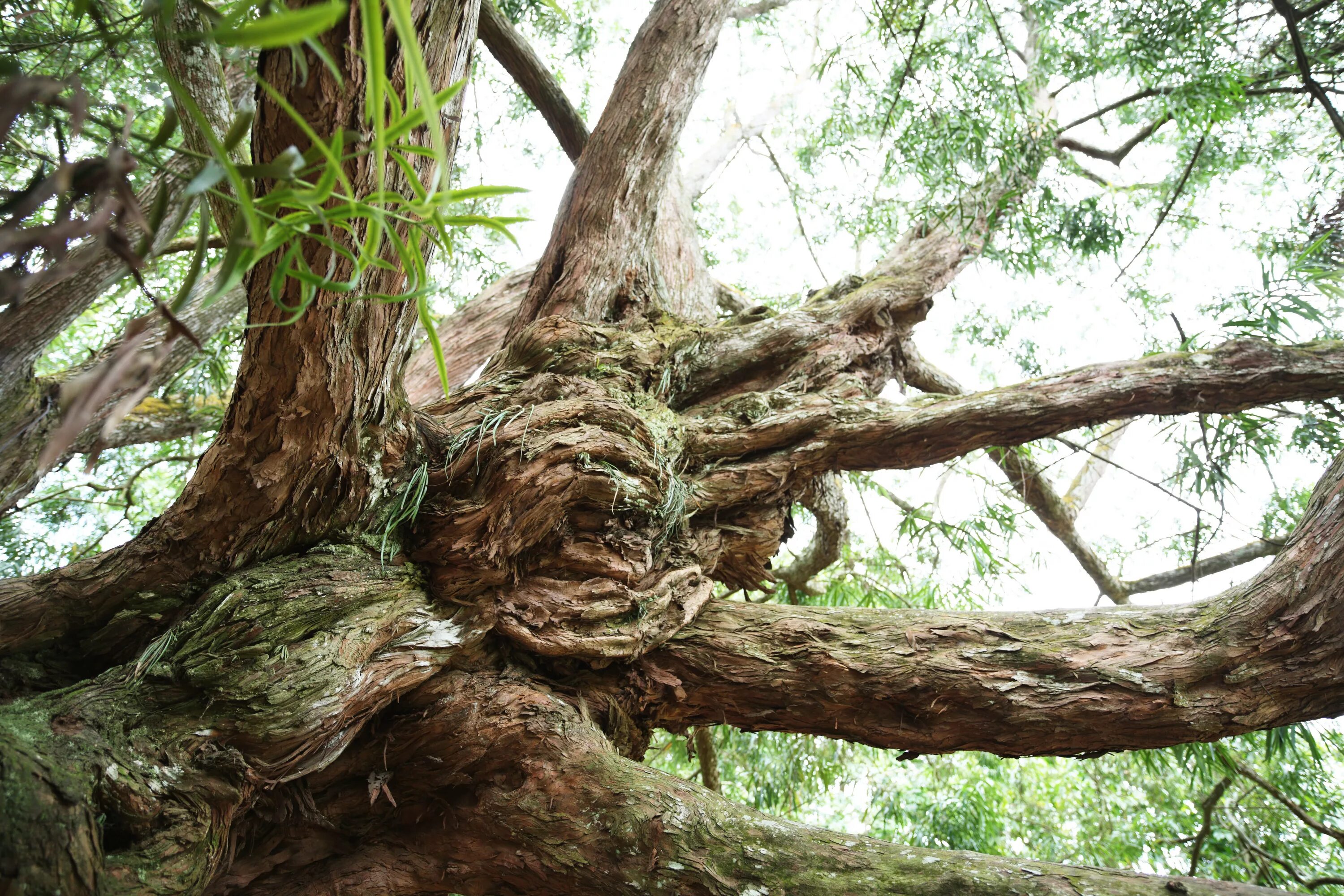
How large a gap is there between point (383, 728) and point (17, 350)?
1346 millimetres

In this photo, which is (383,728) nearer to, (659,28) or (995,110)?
(659,28)

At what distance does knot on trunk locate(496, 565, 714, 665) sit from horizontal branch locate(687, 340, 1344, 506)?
13.1 inches

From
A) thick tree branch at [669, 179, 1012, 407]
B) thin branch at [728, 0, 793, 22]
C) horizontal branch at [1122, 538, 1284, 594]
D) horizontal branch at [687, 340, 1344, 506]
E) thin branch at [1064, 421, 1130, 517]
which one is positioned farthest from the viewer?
thin branch at [728, 0, 793, 22]

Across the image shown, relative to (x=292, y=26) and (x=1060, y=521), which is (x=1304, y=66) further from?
(x=292, y=26)

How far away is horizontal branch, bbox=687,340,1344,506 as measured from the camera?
2018mm

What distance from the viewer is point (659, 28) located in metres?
2.60

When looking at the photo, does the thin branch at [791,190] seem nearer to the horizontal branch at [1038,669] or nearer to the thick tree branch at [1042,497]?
the thick tree branch at [1042,497]

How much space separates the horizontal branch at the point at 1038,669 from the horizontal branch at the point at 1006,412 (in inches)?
15.1

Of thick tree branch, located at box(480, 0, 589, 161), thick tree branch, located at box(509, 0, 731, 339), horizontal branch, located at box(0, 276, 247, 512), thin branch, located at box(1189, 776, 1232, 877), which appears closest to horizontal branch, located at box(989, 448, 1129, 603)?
thin branch, located at box(1189, 776, 1232, 877)

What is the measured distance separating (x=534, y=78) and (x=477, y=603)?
2.51m

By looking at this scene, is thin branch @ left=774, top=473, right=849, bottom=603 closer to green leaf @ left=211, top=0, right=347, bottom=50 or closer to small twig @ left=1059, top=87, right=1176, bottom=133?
small twig @ left=1059, top=87, right=1176, bottom=133

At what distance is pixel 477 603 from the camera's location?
159cm

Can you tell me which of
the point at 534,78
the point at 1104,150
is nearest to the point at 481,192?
the point at 534,78

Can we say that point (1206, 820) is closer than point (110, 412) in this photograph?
No
